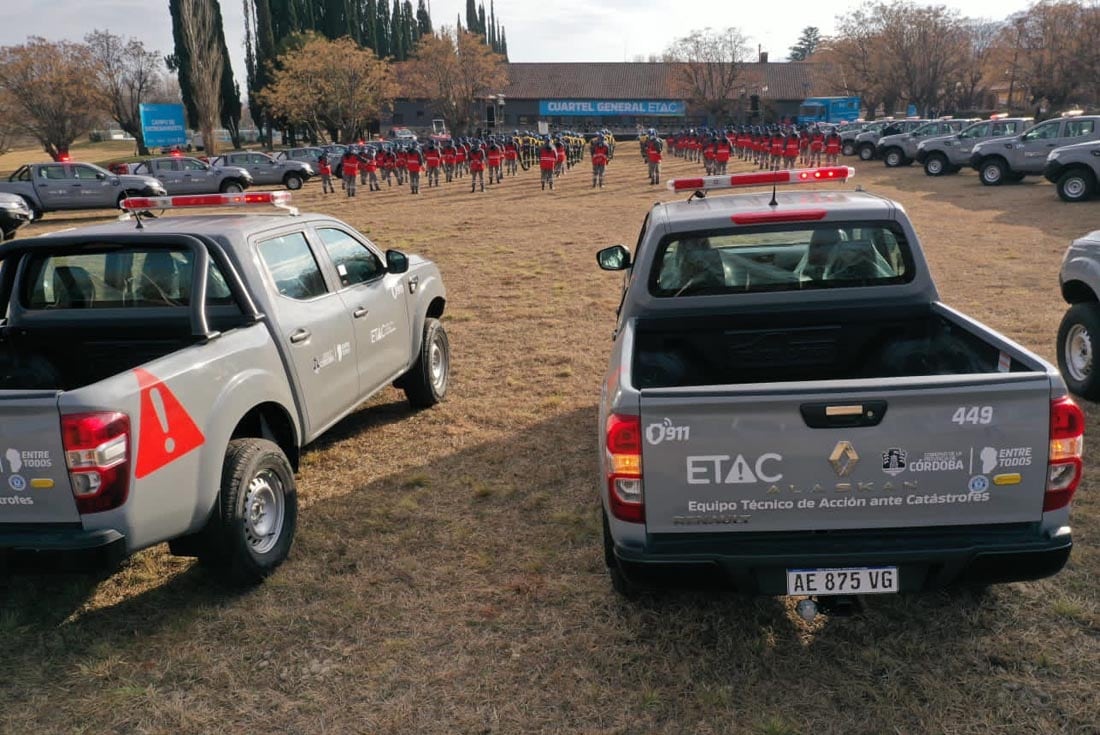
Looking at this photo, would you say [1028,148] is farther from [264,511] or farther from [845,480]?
[264,511]

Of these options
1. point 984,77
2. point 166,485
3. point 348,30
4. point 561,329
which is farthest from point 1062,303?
point 984,77

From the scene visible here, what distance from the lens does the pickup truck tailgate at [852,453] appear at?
2.79 m

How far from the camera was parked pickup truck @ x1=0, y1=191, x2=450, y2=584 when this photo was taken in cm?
317

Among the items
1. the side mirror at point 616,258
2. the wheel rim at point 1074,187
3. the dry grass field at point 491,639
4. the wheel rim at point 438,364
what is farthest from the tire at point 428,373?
the wheel rim at point 1074,187

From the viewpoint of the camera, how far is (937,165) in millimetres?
25500

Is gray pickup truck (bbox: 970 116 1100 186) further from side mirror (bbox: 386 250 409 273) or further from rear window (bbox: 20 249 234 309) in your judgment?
rear window (bbox: 20 249 234 309)

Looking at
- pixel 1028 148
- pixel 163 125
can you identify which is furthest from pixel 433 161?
pixel 163 125

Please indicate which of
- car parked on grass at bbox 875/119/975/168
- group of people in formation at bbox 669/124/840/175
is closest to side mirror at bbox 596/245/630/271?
group of people in formation at bbox 669/124/840/175

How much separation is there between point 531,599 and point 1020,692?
6.56ft

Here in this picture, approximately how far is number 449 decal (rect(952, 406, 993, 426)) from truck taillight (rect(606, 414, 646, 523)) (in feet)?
3.47

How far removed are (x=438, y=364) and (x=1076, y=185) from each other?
1680 cm

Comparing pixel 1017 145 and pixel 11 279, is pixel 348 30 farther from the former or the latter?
pixel 11 279

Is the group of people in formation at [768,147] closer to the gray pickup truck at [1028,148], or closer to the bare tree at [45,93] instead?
the gray pickup truck at [1028,148]

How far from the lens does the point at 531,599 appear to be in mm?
3910
